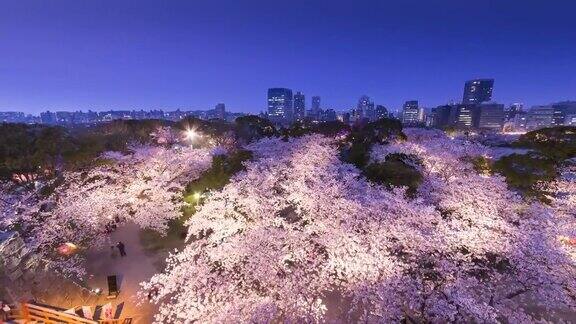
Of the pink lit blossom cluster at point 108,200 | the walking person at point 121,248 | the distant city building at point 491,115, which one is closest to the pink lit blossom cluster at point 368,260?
the pink lit blossom cluster at point 108,200

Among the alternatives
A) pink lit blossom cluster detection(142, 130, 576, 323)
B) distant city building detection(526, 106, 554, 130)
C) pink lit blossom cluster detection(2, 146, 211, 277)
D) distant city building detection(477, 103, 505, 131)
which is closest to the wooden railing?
pink lit blossom cluster detection(142, 130, 576, 323)

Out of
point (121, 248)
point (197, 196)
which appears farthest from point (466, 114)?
point (121, 248)

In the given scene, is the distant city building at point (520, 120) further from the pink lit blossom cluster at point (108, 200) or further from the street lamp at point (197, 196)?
the pink lit blossom cluster at point (108, 200)

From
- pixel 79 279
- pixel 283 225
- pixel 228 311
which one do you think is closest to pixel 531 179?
pixel 283 225

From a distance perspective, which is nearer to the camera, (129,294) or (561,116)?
(129,294)

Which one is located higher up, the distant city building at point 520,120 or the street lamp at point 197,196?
the street lamp at point 197,196

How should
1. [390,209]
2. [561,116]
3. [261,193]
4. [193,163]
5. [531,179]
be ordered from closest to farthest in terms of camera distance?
[390,209] → [261,193] → [531,179] → [193,163] → [561,116]

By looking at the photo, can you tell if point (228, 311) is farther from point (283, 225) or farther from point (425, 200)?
point (425, 200)

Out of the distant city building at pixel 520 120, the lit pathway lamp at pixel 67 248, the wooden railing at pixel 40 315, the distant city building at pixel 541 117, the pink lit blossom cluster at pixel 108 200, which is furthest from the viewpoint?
the distant city building at pixel 520 120
